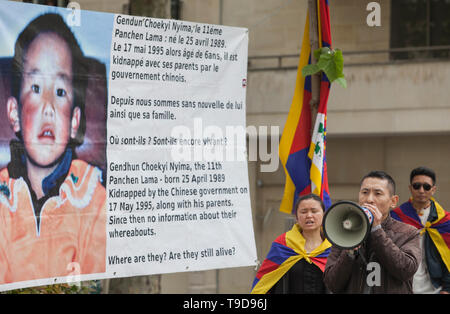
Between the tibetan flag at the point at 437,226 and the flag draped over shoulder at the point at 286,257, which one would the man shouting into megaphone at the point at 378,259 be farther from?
the tibetan flag at the point at 437,226

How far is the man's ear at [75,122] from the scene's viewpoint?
526 centimetres

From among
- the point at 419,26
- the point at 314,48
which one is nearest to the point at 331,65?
the point at 314,48

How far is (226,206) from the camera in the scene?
19.2 ft

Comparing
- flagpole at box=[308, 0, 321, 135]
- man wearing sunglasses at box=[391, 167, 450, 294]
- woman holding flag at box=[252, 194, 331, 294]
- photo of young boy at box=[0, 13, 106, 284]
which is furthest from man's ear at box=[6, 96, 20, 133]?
man wearing sunglasses at box=[391, 167, 450, 294]

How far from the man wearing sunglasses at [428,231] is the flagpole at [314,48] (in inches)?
48.1

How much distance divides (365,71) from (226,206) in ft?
22.6

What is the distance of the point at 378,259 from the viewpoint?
4.09 m

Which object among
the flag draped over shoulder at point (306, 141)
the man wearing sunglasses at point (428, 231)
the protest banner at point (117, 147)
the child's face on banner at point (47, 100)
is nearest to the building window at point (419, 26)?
the man wearing sunglasses at point (428, 231)

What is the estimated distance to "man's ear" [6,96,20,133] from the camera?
4.99 meters

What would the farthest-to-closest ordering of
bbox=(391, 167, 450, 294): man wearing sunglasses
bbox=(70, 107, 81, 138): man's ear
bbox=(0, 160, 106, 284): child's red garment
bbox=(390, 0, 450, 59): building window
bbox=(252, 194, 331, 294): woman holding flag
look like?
bbox=(390, 0, 450, 59): building window < bbox=(391, 167, 450, 294): man wearing sunglasses < bbox=(252, 194, 331, 294): woman holding flag < bbox=(70, 107, 81, 138): man's ear < bbox=(0, 160, 106, 284): child's red garment

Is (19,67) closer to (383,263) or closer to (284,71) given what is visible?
(383,263)

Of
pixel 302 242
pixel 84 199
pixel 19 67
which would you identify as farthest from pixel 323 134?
pixel 19 67

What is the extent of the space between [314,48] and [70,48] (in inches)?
82.6

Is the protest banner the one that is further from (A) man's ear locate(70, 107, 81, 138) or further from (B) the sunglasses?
(B) the sunglasses
